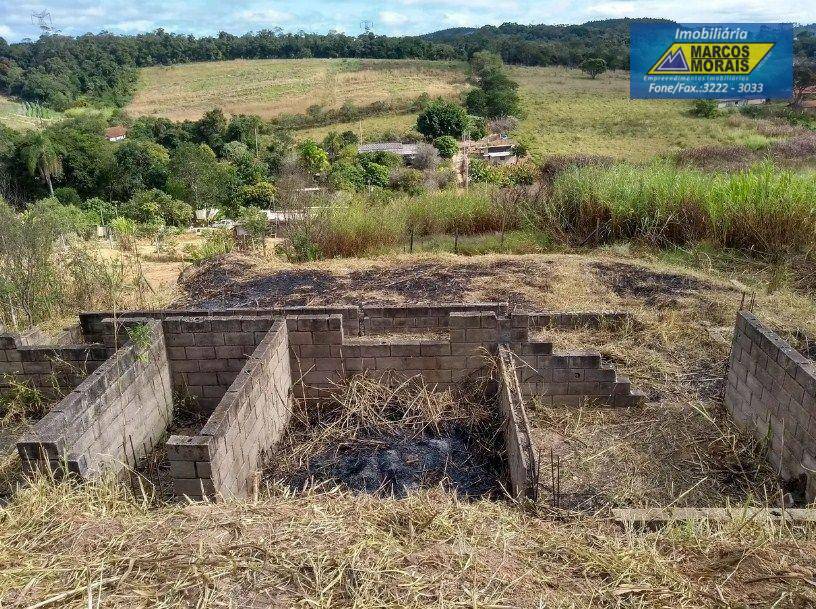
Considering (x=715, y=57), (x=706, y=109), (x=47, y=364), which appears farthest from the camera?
(x=706, y=109)

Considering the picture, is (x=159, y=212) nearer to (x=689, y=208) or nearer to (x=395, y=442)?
(x=689, y=208)

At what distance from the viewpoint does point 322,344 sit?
5.64m

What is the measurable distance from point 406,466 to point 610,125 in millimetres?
37883

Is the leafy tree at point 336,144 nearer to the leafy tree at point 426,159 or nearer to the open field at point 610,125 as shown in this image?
the leafy tree at point 426,159

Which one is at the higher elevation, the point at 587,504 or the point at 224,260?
the point at 224,260

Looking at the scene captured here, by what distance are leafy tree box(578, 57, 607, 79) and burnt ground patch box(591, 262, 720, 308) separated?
52.2 m

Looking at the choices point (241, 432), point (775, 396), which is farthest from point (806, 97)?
point (241, 432)

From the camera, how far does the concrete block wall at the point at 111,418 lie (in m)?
3.84

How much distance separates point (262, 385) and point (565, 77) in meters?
60.6

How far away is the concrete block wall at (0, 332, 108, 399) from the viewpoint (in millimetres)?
5633

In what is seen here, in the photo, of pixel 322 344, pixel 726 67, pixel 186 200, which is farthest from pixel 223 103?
pixel 322 344

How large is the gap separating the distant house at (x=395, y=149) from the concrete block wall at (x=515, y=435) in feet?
98.1

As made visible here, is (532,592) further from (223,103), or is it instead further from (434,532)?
(223,103)

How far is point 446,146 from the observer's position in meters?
36.2
